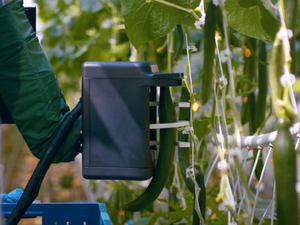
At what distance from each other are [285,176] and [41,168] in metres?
0.49

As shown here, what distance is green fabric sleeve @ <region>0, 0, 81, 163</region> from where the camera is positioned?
0.68 metres

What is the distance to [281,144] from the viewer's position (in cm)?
36

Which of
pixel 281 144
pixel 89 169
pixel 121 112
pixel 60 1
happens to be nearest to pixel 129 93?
pixel 121 112

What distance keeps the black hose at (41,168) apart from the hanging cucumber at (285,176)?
44cm

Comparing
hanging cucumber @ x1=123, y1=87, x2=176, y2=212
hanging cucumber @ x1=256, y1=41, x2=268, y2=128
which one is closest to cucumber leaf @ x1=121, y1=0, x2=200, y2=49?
hanging cucumber @ x1=123, y1=87, x2=176, y2=212

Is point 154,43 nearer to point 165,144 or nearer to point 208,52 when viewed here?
point 165,144

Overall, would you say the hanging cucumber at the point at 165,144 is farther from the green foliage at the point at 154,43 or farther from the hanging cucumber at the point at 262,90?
the hanging cucumber at the point at 262,90

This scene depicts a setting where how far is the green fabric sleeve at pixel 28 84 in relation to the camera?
68cm

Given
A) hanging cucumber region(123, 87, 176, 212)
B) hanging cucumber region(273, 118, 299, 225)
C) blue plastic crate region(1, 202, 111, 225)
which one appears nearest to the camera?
hanging cucumber region(273, 118, 299, 225)

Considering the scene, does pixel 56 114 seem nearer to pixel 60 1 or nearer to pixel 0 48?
pixel 0 48

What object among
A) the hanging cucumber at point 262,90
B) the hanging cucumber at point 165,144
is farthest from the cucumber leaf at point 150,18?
the hanging cucumber at point 262,90

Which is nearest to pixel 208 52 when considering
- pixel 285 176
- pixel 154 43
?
pixel 285 176

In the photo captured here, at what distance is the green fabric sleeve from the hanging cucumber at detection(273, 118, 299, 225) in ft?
1.52

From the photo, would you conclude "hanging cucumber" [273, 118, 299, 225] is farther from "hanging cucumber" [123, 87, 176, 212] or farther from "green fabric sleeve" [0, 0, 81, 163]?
"green fabric sleeve" [0, 0, 81, 163]
